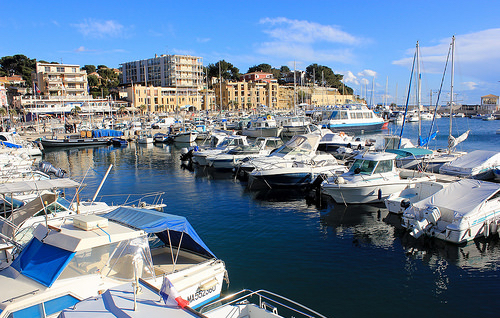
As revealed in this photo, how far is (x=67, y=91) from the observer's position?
10100cm

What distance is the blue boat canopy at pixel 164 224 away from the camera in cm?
1067

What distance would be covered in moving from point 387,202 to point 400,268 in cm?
615

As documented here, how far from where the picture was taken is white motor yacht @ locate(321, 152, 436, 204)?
2086cm

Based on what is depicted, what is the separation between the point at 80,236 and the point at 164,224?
8.14ft

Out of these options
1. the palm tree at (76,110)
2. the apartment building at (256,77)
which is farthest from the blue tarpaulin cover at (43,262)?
the apartment building at (256,77)

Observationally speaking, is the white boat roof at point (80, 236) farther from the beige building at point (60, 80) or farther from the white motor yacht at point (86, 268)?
the beige building at point (60, 80)

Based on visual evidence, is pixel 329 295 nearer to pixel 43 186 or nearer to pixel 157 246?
pixel 157 246

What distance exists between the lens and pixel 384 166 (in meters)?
21.3

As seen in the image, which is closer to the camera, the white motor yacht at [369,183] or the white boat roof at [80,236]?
the white boat roof at [80,236]

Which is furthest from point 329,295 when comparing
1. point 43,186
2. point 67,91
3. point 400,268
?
point 67,91

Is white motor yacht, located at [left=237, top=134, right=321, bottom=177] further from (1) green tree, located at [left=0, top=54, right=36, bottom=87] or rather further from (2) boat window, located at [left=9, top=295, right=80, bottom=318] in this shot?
(1) green tree, located at [left=0, top=54, right=36, bottom=87]

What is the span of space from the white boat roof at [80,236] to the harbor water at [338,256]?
4.44 metres

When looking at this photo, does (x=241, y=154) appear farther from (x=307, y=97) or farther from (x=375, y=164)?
(x=307, y=97)

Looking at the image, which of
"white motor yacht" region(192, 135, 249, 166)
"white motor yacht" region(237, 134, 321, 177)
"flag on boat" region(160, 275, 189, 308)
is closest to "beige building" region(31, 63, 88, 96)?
"white motor yacht" region(192, 135, 249, 166)
